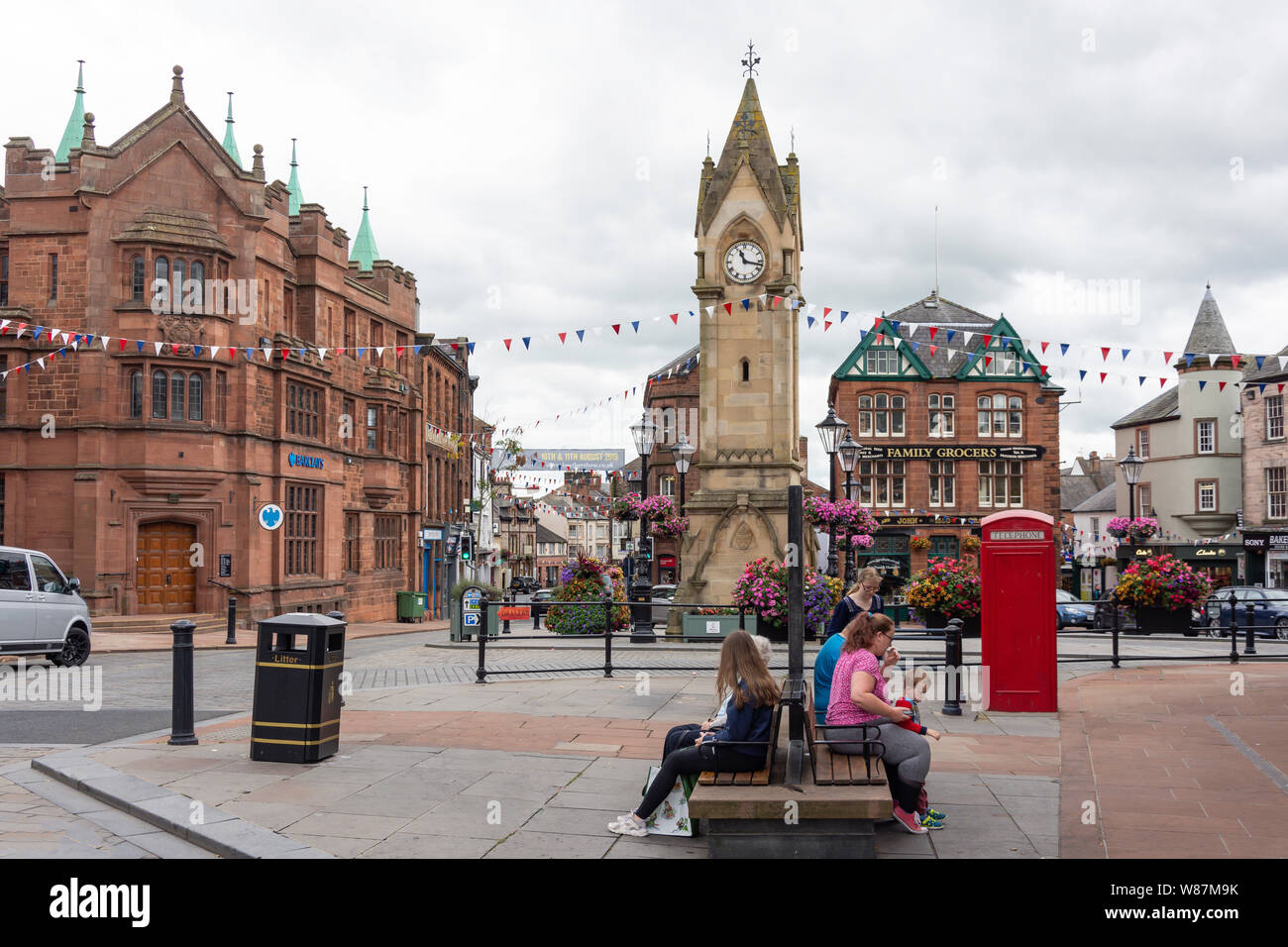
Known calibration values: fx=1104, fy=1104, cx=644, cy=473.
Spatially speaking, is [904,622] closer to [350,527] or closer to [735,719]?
[350,527]

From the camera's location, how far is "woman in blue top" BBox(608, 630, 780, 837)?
265 inches

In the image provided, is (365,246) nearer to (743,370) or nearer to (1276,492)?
(743,370)

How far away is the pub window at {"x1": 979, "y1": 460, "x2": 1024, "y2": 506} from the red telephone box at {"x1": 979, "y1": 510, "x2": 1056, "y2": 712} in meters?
44.2

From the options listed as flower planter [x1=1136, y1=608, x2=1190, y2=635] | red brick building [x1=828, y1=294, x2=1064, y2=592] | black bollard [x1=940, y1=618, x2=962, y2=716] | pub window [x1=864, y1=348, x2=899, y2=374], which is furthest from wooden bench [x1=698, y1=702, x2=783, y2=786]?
pub window [x1=864, y1=348, x2=899, y2=374]

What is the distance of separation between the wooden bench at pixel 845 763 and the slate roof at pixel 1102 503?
214 ft

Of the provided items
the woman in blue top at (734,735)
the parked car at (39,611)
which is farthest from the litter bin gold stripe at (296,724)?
the parked car at (39,611)

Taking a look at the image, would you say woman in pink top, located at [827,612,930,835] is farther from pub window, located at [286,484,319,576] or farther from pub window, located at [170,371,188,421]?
pub window, located at [286,484,319,576]

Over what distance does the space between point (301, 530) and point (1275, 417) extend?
39.5 meters

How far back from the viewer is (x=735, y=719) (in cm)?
678

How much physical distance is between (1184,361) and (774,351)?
1286 inches

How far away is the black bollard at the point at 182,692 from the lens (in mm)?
9953

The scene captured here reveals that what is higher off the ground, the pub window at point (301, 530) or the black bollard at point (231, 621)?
the pub window at point (301, 530)

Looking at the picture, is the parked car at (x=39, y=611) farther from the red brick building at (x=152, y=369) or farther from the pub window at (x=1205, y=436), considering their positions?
the pub window at (x=1205, y=436)

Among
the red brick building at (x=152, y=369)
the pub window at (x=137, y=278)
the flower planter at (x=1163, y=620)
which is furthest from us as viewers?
the pub window at (x=137, y=278)
